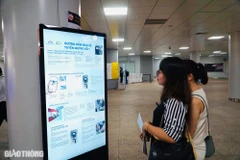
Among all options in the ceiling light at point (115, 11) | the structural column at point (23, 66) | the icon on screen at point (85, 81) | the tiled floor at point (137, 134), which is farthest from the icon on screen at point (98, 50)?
the ceiling light at point (115, 11)

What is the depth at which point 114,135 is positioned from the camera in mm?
4344

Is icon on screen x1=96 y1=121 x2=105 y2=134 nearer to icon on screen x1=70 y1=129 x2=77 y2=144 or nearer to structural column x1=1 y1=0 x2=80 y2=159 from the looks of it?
icon on screen x1=70 y1=129 x2=77 y2=144

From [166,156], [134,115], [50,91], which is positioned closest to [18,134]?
[50,91]

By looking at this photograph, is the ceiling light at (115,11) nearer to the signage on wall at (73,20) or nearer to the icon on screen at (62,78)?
the signage on wall at (73,20)

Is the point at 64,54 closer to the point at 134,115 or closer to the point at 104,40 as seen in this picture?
the point at 104,40

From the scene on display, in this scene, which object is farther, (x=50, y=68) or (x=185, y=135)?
(x=50, y=68)

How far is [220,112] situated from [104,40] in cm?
578

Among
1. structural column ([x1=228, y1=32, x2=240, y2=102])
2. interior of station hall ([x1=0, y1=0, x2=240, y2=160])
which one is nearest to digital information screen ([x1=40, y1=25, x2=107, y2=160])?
interior of station hall ([x1=0, y1=0, x2=240, y2=160])

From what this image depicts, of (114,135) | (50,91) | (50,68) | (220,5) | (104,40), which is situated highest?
(220,5)

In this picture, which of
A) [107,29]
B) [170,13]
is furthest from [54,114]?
[107,29]

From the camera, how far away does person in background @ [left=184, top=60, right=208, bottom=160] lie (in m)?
1.50

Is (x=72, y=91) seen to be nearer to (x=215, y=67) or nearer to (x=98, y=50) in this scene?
(x=98, y=50)

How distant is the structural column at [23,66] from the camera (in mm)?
1860

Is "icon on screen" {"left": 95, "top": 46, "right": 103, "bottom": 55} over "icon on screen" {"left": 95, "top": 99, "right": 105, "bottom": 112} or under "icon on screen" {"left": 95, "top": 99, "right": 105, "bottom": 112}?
over
